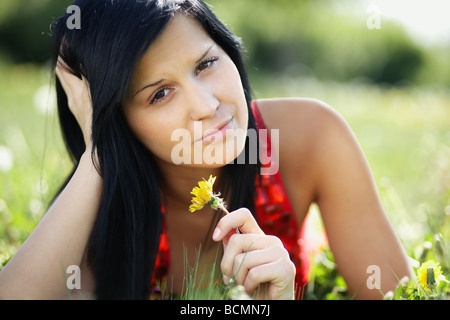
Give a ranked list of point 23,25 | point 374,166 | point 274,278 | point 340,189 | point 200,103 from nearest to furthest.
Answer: point 274,278 < point 200,103 < point 340,189 < point 374,166 < point 23,25

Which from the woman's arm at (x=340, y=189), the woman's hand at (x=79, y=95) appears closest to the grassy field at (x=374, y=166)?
the woman's arm at (x=340, y=189)

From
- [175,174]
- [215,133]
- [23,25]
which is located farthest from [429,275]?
[23,25]

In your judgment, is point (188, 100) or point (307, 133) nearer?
point (188, 100)

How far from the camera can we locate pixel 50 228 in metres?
1.42

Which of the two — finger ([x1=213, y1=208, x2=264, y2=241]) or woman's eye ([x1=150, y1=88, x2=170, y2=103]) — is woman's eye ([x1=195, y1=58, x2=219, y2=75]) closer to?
woman's eye ([x1=150, y1=88, x2=170, y2=103])

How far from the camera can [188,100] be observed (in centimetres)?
139

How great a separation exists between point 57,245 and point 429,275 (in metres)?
0.98

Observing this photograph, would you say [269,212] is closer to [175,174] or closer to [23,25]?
[175,174]

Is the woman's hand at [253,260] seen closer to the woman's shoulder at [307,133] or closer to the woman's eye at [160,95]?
the woman's eye at [160,95]

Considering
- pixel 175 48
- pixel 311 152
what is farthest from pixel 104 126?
pixel 311 152

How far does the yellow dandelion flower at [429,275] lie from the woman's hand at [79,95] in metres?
1.04

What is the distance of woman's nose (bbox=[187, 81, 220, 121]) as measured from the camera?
1.37 m

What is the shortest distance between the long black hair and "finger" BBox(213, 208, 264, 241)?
464 mm
